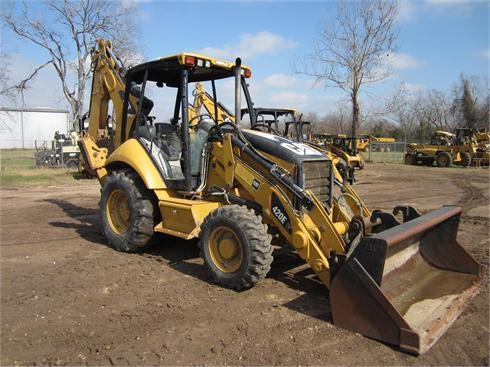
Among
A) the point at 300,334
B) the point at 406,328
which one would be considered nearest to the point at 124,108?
the point at 300,334

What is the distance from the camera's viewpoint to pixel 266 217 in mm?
5367

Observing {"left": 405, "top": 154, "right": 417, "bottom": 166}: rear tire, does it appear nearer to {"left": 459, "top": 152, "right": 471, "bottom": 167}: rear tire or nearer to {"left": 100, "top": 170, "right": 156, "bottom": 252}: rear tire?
{"left": 459, "top": 152, "right": 471, "bottom": 167}: rear tire

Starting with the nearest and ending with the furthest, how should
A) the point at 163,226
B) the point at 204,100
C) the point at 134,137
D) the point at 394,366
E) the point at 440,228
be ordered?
the point at 394,366 < the point at 440,228 < the point at 163,226 < the point at 134,137 < the point at 204,100

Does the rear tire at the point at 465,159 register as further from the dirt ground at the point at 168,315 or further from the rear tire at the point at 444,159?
the dirt ground at the point at 168,315

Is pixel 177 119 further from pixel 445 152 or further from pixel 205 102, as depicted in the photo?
pixel 445 152

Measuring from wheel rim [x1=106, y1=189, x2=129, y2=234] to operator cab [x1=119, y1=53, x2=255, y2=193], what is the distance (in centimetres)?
94

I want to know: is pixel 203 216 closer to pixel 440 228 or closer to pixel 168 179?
pixel 168 179

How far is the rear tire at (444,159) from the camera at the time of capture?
27219 mm

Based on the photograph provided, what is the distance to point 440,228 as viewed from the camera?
18.2 feet

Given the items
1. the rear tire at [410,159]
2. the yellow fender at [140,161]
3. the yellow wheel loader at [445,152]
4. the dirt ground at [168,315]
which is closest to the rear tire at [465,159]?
the yellow wheel loader at [445,152]

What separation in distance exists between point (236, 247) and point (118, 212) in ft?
9.06

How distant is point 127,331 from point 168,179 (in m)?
2.72

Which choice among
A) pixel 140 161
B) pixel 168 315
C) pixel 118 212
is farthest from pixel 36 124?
pixel 168 315

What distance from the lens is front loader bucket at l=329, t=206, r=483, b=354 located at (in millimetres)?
3844
